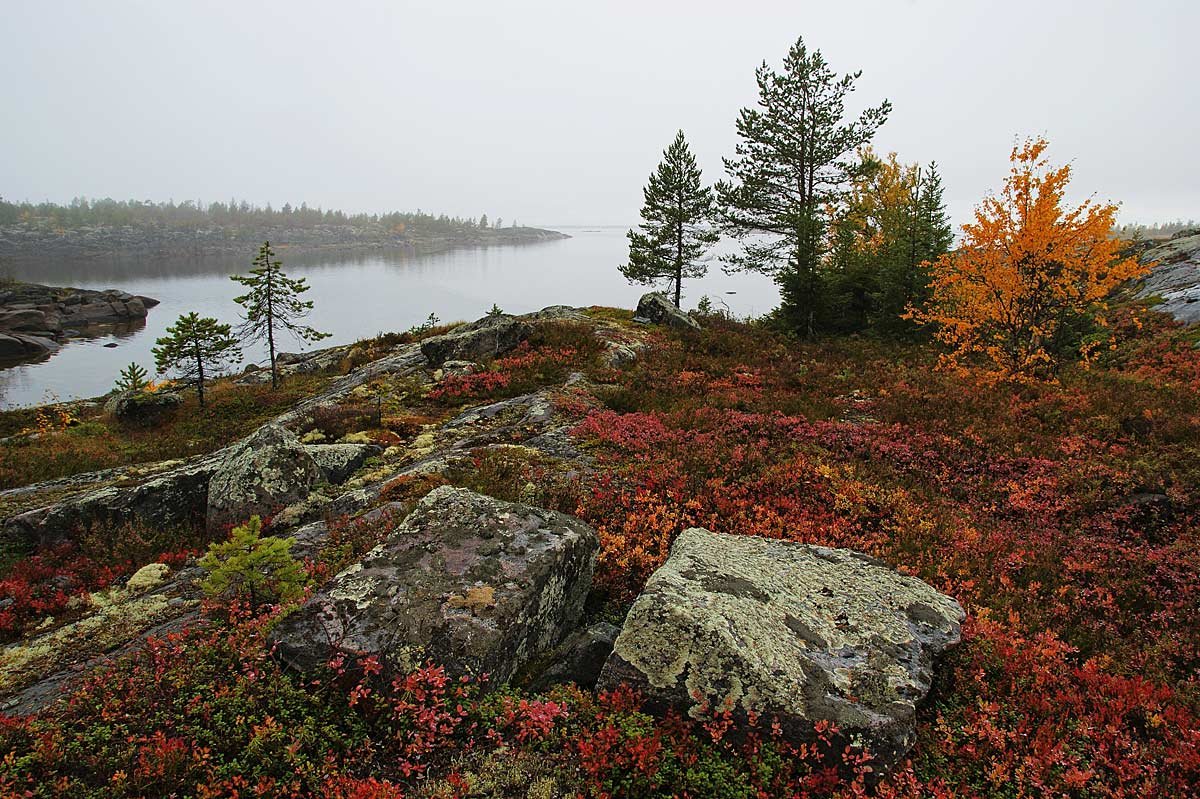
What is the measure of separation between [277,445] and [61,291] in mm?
94184

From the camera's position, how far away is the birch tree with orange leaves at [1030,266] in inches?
601

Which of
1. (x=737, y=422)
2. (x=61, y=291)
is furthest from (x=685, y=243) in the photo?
(x=61, y=291)

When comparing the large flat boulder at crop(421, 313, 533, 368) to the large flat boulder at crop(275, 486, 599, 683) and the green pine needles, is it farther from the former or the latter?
the green pine needles

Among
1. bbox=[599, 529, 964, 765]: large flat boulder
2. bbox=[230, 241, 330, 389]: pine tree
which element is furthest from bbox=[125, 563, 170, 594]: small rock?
bbox=[230, 241, 330, 389]: pine tree

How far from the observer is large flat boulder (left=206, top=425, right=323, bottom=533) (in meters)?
9.39

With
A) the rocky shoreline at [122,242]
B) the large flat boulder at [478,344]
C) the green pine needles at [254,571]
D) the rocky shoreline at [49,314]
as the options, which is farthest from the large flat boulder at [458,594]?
the rocky shoreline at [122,242]

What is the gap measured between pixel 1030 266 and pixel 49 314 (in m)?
93.5

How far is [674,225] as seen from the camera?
1336 inches

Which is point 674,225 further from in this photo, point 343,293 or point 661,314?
point 343,293

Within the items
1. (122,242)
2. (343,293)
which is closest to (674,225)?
(343,293)

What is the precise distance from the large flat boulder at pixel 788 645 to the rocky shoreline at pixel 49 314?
70.7 meters

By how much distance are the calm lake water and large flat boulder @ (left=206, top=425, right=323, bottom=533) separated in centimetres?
3214

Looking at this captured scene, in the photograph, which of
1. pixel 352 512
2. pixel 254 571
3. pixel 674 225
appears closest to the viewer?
pixel 254 571

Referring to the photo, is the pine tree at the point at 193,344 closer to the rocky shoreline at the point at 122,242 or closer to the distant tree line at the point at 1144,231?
the distant tree line at the point at 1144,231
